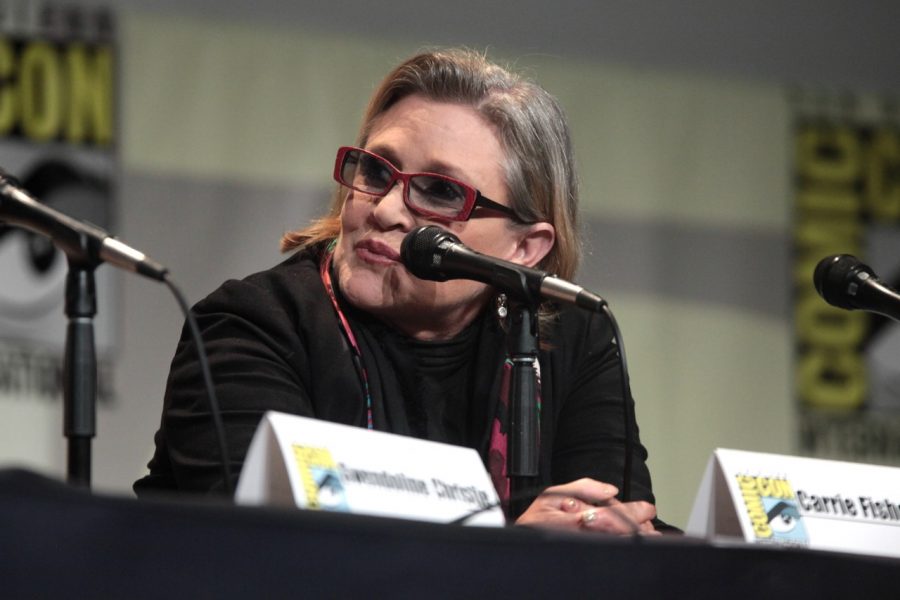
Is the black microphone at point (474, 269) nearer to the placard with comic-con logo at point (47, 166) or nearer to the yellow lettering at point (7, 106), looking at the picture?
the placard with comic-con logo at point (47, 166)

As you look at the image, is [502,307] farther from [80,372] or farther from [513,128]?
[80,372]

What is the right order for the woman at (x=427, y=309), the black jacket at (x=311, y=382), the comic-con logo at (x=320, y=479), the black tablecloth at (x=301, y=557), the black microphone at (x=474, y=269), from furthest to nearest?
the woman at (x=427, y=309) → the black jacket at (x=311, y=382) → the black microphone at (x=474, y=269) → the comic-con logo at (x=320, y=479) → the black tablecloth at (x=301, y=557)

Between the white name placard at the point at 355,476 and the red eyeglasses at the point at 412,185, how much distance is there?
91cm

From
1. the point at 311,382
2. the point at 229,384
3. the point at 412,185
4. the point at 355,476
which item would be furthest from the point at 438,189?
the point at 355,476

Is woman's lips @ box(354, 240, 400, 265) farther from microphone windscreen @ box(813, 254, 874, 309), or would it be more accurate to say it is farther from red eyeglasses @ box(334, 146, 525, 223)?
microphone windscreen @ box(813, 254, 874, 309)

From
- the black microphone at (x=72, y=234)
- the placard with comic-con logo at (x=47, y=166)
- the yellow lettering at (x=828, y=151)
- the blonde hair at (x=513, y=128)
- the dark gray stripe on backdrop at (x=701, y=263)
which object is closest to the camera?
the black microphone at (x=72, y=234)

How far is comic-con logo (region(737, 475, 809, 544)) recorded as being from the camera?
1.79m

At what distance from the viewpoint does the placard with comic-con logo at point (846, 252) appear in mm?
5086

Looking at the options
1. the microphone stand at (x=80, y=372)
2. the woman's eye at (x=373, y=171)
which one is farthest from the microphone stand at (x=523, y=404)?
the microphone stand at (x=80, y=372)

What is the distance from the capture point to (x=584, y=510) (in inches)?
76.2

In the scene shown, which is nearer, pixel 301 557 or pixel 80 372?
pixel 301 557

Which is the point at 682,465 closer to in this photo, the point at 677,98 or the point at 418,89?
the point at 677,98

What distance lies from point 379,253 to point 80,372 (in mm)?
795

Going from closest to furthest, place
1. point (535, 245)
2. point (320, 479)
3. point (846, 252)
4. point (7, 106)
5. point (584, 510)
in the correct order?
1. point (320, 479)
2. point (584, 510)
3. point (535, 245)
4. point (7, 106)
5. point (846, 252)
